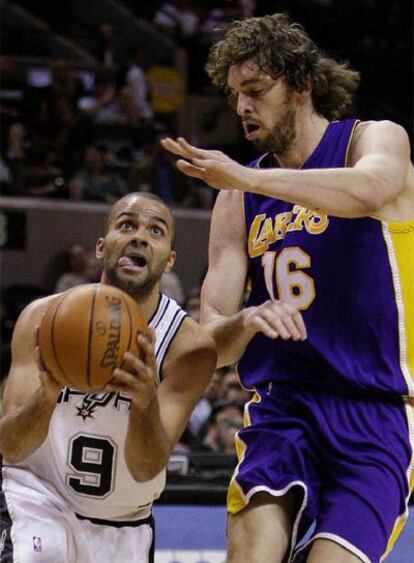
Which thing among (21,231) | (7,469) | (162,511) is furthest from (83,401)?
(21,231)

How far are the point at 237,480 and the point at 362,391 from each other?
1.58 ft

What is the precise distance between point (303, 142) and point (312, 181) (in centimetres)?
56

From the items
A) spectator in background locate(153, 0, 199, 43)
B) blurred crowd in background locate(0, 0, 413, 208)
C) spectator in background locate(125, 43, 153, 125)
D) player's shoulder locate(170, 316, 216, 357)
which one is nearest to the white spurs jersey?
player's shoulder locate(170, 316, 216, 357)

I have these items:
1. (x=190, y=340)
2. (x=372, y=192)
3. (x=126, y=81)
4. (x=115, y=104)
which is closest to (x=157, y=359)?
(x=190, y=340)

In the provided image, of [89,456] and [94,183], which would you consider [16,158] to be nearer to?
[94,183]

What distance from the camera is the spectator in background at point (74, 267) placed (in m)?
10.4

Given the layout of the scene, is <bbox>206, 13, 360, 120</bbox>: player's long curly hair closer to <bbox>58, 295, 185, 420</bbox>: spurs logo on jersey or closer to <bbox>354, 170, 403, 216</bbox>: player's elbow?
<bbox>354, 170, 403, 216</bbox>: player's elbow

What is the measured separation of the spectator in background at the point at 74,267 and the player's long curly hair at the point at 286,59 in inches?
244

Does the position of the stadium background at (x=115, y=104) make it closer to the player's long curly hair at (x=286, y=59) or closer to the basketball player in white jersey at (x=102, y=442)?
the basketball player in white jersey at (x=102, y=442)

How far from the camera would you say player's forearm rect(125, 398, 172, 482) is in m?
3.70

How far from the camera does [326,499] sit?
12.4 feet

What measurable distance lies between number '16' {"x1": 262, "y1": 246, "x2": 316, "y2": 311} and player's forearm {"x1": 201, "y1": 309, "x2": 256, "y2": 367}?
0.56 ft

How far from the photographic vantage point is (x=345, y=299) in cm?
387

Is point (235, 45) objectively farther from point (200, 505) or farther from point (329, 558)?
point (200, 505)
